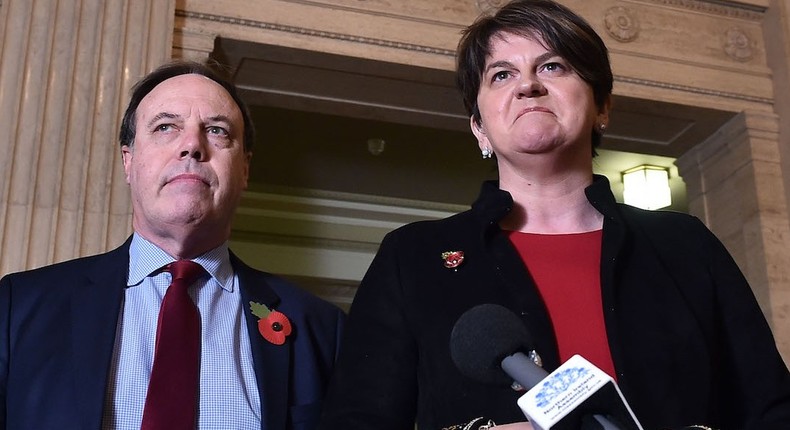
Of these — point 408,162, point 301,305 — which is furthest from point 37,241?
point 408,162

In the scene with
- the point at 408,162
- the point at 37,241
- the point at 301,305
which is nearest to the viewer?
the point at 301,305

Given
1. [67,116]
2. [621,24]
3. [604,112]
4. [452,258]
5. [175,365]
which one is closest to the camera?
[452,258]

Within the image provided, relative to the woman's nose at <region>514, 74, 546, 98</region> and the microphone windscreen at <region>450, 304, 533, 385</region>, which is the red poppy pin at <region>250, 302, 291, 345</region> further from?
the microphone windscreen at <region>450, 304, 533, 385</region>

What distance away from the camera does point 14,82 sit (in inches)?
149

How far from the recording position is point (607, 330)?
157cm

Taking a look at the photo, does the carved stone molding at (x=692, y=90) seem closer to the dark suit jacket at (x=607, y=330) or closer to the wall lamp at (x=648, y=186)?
the wall lamp at (x=648, y=186)

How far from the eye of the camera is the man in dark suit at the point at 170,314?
1.81 metres

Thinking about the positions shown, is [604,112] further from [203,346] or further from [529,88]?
[203,346]

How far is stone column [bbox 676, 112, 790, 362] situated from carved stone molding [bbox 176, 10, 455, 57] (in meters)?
1.61

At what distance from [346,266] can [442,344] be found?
6.71 metres

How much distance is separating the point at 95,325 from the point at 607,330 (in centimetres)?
96

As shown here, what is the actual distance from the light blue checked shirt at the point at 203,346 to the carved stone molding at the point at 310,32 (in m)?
2.30

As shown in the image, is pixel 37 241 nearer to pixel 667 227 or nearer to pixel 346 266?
pixel 667 227

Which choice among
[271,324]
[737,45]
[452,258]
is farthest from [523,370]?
[737,45]
